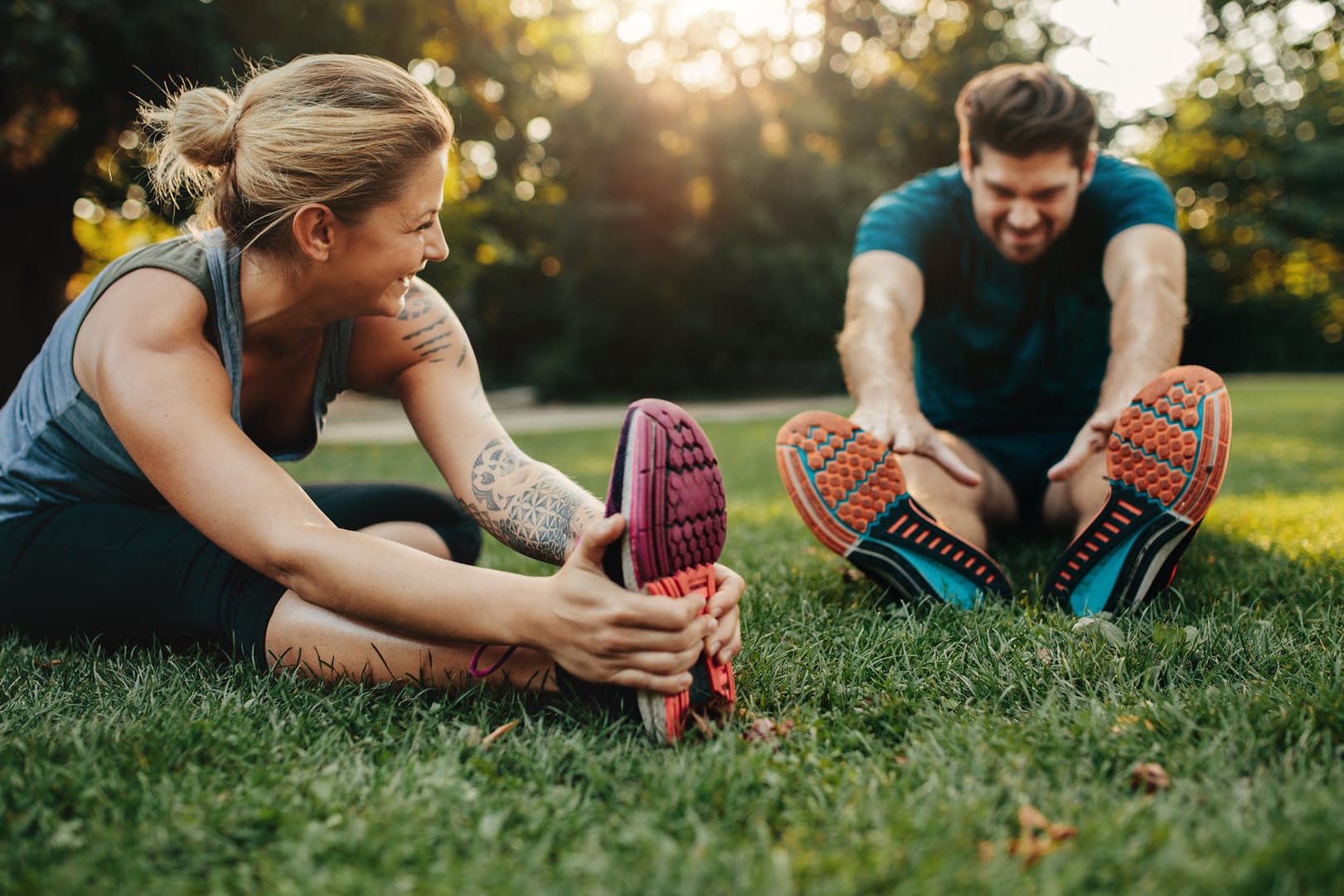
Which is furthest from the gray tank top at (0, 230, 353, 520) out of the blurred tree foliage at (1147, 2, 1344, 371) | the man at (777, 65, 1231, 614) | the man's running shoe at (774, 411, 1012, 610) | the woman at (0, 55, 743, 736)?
the blurred tree foliage at (1147, 2, 1344, 371)

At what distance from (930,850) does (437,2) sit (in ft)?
45.9

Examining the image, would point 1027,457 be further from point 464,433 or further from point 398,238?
point 398,238

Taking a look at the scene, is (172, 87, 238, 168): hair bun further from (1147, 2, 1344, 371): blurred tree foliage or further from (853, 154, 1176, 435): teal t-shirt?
(1147, 2, 1344, 371): blurred tree foliage

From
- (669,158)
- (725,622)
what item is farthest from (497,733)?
(669,158)

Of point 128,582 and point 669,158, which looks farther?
point 669,158

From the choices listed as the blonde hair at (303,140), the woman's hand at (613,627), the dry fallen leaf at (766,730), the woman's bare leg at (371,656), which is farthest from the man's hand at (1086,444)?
the blonde hair at (303,140)

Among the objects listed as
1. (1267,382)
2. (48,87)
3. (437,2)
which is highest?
(437,2)

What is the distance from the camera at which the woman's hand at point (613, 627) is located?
154cm

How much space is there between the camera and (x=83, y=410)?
80.3 inches

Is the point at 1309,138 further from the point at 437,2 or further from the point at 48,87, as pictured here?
the point at 48,87

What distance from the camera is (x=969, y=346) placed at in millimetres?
3377

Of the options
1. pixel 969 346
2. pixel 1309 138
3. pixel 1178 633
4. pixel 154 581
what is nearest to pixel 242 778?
pixel 154 581

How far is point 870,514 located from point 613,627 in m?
0.95

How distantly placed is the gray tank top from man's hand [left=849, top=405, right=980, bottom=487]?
1.34 m
